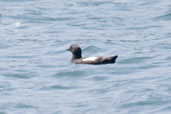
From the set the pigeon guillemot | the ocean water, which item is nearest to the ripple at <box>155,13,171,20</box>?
the ocean water

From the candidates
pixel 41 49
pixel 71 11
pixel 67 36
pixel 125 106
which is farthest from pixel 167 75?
pixel 71 11

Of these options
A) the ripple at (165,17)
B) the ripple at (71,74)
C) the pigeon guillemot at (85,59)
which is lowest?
the ripple at (71,74)

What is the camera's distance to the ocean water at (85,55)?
11.6 meters

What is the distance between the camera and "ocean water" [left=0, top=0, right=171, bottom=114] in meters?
11.6

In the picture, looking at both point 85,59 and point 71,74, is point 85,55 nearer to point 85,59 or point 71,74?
point 85,59

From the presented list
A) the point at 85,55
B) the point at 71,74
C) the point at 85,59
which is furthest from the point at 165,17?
the point at 71,74

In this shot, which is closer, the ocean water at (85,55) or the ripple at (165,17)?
the ocean water at (85,55)

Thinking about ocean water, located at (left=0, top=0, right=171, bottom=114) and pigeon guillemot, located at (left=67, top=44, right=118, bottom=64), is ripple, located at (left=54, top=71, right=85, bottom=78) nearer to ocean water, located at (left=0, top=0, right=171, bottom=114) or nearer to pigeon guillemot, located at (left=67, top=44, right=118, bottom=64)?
ocean water, located at (left=0, top=0, right=171, bottom=114)

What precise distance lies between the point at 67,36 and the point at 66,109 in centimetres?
769

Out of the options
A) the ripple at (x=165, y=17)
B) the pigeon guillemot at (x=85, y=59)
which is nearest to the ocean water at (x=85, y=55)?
the ripple at (x=165, y=17)

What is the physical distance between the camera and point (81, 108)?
11.3 m

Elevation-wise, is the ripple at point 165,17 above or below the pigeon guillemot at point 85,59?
above

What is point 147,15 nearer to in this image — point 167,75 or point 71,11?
point 71,11

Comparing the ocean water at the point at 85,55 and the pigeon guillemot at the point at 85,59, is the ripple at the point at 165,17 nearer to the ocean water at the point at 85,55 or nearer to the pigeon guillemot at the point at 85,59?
the ocean water at the point at 85,55
